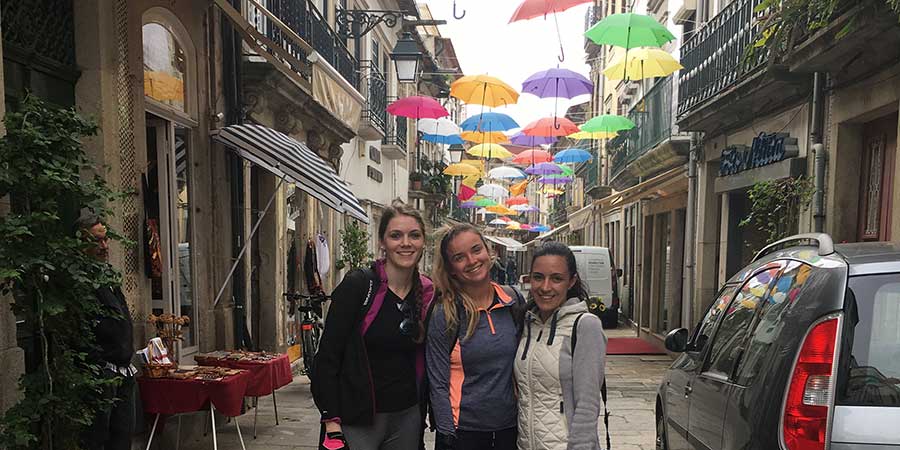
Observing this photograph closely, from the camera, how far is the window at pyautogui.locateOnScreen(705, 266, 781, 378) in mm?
3111

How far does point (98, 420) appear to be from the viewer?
3.79 m

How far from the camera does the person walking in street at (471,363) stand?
9.02ft

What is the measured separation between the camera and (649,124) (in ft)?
47.4

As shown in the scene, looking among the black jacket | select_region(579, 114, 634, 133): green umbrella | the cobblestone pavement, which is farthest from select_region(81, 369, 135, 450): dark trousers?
select_region(579, 114, 634, 133): green umbrella

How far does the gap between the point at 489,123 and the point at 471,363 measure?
14.6 meters

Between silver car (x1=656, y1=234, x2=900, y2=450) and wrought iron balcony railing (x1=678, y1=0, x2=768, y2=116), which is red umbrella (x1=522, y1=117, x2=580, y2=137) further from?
silver car (x1=656, y1=234, x2=900, y2=450)

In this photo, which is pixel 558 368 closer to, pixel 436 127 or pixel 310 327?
pixel 310 327

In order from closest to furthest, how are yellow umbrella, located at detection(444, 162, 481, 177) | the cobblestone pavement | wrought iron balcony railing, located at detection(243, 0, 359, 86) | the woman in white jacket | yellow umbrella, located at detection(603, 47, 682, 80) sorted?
the woman in white jacket
the cobblestone pavement
wrought iron balcony railing, located at detection(243, 0, 359, 86)
yellow umbrella, located at detection(603, 47, 682, 80)
yellow umbrella, located at detection(444, 162, 481, 177)

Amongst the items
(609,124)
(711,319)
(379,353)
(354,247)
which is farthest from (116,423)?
(609,124)

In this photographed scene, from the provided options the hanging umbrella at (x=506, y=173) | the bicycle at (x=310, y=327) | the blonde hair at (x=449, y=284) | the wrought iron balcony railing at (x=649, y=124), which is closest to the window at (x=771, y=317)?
the blonde hair at (x=449, y=284)

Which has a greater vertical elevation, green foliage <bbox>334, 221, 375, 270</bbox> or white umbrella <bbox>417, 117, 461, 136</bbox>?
white umbrella <bbox>417, 117, 461, 136</bbox>

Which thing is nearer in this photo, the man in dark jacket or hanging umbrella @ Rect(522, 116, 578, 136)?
the man in dark jacket

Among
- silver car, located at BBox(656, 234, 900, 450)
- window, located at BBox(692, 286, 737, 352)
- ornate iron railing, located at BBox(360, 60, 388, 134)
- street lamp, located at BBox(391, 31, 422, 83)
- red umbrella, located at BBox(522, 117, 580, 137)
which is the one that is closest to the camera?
silver car, located at BBox(656, 234, 900, 450)

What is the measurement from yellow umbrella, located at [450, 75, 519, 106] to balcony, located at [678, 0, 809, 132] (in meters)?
3.85
